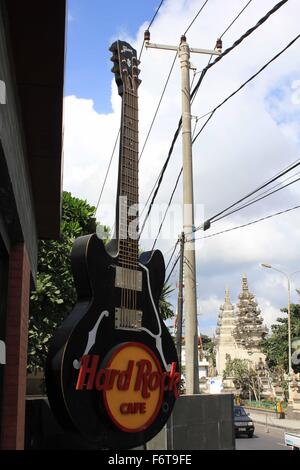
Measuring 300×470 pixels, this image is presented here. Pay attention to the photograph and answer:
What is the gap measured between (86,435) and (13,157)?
104 inches

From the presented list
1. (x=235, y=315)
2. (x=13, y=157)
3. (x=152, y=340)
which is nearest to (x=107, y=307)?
(x=152, y=340)

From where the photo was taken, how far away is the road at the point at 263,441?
17.3 meters

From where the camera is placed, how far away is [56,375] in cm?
484

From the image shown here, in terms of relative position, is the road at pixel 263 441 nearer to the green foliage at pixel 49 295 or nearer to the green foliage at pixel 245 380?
the green foliage at pixel 49 295

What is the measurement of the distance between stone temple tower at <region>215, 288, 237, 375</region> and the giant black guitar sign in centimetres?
6751

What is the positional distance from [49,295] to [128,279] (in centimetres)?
795

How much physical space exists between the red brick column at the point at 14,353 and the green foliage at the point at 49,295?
6.87 metres

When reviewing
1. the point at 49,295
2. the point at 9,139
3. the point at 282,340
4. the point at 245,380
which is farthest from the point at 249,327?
the point at 9,139

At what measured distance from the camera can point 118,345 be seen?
530cm

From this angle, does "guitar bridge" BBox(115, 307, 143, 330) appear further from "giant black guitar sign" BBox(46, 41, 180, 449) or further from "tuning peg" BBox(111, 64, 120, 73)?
"tuning peg" BBox(111, 64, 120, 73)

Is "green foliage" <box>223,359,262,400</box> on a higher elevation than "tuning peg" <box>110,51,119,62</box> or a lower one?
lower

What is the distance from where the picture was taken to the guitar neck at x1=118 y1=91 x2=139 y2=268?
19.0 ft

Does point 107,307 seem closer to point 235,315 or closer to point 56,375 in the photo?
point 56,375

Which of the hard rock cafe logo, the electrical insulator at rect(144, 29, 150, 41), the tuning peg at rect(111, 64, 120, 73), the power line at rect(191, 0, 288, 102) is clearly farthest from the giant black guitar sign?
the electrical insulator at rect(144, 29, 150, 41)
